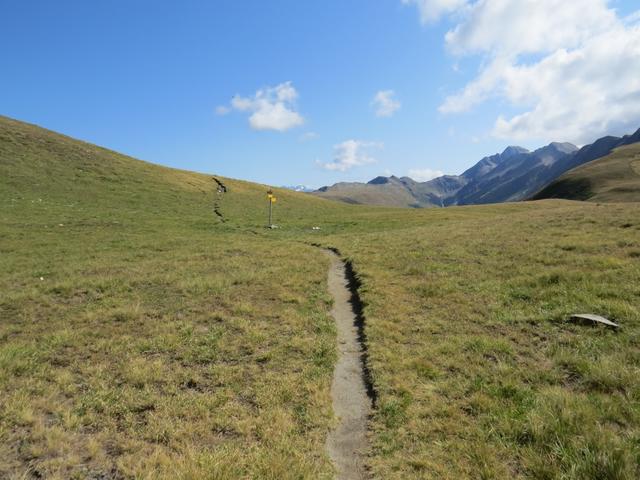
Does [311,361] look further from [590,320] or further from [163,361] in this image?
[590,320]

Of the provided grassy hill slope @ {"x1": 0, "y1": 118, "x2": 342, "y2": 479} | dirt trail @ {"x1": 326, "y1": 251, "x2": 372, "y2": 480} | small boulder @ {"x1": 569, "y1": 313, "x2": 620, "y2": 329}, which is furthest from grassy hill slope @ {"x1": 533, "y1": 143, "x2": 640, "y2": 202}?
grassy hill slope @ {"x1": 0, "y1": 118, "x2": 342, "y2": 479}

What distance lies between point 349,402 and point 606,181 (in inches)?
6541

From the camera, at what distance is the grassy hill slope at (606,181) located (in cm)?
11231

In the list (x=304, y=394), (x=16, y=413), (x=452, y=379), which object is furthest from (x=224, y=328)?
(x=452, y=379)

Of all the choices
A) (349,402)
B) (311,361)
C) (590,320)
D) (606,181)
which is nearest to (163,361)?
(311,361)

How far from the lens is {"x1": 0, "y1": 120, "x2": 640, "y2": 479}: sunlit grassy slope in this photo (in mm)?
6652

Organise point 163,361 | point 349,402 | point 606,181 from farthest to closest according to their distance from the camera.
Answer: point 606,181
point 163,361
point 349,402

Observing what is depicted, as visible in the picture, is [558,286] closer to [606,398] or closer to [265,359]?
[606,398]

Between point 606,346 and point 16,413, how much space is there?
14.5 meters

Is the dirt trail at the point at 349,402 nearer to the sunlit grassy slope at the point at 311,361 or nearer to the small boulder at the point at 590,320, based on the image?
the sunlit grassy slope at the point at 311,361

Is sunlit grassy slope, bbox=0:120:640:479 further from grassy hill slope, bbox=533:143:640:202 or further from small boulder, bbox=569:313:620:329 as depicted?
grassy hill slope, bbox=533:143:640:202

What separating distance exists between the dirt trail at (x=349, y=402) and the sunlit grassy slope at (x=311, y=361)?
0.29 meters

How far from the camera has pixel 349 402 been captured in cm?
880

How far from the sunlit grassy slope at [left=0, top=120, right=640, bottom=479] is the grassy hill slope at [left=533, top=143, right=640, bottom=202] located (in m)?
114
